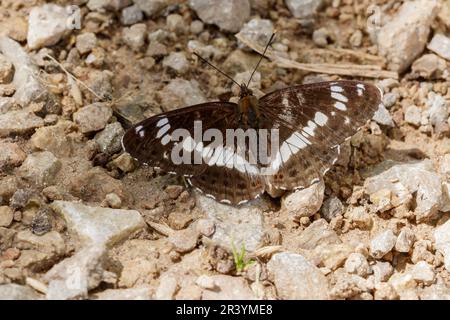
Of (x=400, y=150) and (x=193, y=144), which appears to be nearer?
(x=193, y=144)

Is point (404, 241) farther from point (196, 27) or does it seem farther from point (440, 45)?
point (196, 27)

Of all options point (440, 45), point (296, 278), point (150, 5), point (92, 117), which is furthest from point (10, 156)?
point (440, 45)

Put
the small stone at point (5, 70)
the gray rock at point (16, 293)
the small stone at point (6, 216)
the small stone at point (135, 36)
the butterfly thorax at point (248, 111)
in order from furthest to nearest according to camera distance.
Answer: the small stone at point (135, 36), the small stone at point (5, 70), the butterfly thorax at point (248, 111), the small stone at point (6, 216), the gray rock at point (16, 293)

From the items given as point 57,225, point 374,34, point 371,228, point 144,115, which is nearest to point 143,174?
point 144,115

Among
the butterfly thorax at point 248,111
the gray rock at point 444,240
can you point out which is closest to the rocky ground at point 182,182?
the gray rock at point 444,240

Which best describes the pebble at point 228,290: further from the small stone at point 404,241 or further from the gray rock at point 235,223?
the small stone at point 404,241

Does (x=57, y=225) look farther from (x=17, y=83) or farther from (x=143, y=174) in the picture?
(x=17, y=83)
